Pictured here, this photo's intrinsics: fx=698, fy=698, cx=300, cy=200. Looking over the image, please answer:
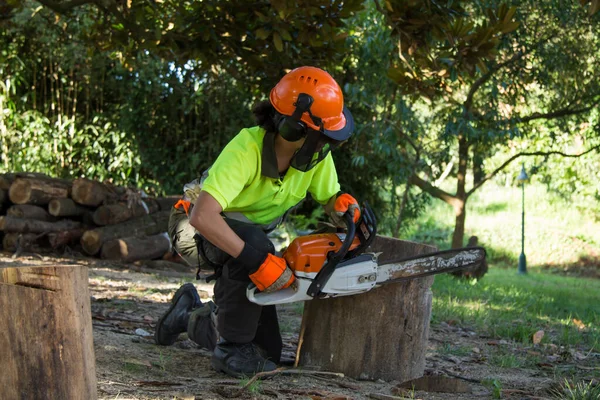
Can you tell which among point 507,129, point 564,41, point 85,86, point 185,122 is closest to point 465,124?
point 507,129

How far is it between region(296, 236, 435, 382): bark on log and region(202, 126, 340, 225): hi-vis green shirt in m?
0.54

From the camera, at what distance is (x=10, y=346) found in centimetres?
217

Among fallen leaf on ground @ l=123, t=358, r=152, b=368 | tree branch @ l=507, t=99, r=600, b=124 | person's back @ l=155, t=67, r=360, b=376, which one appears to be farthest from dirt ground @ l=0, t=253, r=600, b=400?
tree branch @ l=507, t=99, r=600, b=124

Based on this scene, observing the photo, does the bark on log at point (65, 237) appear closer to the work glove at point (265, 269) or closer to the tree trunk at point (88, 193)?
the tree trunk at point (88, 193)

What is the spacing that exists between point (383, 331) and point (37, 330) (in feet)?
Answer: 5.88

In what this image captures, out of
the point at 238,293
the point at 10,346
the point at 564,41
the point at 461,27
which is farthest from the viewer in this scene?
the point at 564,41

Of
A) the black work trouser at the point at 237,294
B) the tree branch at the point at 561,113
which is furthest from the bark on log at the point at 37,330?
the tree branch at the point at 561,113

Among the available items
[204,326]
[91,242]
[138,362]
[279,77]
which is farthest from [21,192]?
[138,362]

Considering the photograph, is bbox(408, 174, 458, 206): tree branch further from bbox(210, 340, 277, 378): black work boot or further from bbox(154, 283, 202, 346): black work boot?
bbox(210, 340, 277, 378): black work boot

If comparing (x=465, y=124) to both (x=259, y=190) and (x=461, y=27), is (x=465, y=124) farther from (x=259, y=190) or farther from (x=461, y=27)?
(x=259, y=190)

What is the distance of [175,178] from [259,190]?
7.77 metres

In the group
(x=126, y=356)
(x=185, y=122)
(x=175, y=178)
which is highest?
(x=185, y=122)

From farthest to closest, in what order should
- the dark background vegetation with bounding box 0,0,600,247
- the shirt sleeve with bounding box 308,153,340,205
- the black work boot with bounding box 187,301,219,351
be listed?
1. the dark background vegetation with bounding box 0,0,600,247
2. the black work boot with bounding box 187,301,219,351
3. the shirt sleeve with bounding box 308,153,340,205

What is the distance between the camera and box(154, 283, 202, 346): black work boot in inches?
154
